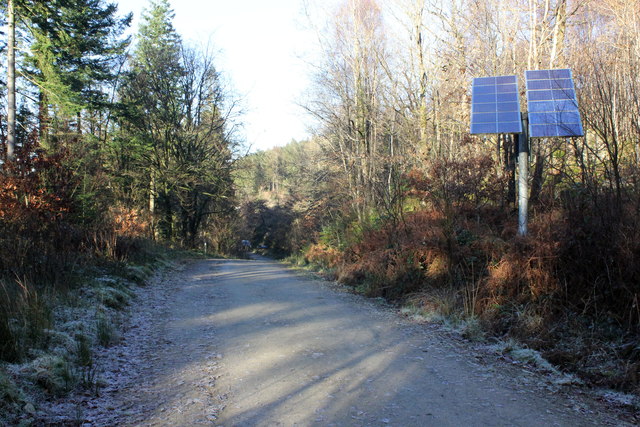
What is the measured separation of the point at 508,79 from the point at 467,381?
7066 mm

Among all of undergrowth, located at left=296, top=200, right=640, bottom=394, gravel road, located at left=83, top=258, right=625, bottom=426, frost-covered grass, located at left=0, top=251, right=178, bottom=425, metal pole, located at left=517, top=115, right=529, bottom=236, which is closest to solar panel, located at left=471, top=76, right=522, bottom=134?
metal pole, located at left=517, top=115, right=529, bottom=236

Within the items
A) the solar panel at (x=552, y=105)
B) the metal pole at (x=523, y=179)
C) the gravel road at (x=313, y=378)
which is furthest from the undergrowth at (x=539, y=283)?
the solar panel at (x=552, y=105)

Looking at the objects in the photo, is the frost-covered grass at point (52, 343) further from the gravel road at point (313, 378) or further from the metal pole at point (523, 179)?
the metal pole at point (523, 179)

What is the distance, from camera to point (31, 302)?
648cm

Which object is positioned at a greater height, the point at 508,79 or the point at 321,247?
the point at 508,79

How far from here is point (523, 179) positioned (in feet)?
28.2

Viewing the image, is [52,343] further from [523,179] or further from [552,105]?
[552,105]

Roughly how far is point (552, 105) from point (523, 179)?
1.54 m

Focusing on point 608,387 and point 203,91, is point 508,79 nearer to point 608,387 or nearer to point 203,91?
point 608,387

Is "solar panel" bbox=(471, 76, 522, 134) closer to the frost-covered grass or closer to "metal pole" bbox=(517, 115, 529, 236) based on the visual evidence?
"metal pole" bbox=(517, 115, 529, 236)

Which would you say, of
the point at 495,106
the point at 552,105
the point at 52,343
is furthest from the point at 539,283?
the point at 52,343

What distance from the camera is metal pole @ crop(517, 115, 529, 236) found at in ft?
28.3

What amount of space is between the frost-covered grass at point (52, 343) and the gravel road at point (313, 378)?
12.5 inches

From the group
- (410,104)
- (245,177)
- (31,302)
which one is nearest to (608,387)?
(31,302)
